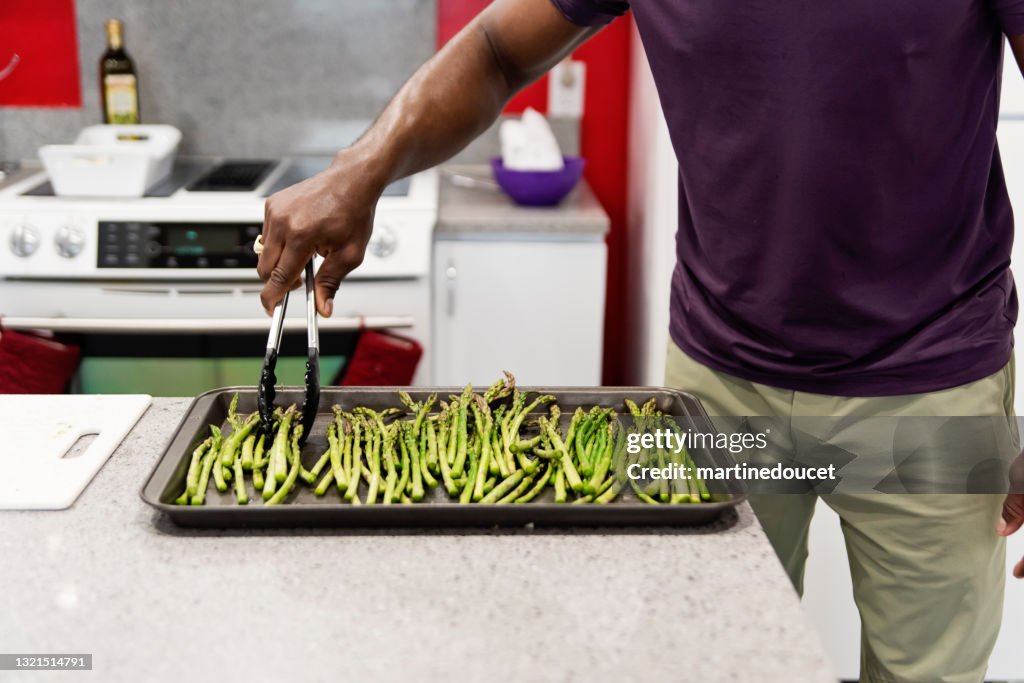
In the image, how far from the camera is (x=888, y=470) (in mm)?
1376

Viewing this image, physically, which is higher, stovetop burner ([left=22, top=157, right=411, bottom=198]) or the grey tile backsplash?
the grey tile backsplash

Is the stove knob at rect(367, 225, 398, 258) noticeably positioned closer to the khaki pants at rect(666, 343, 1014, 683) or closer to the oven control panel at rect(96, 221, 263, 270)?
the oven control panel at rect(96, 221, 263, 270)

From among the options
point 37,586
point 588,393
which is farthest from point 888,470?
point 37,586

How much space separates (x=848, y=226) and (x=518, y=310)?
1404 millimetres

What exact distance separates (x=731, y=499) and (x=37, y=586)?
0.65m

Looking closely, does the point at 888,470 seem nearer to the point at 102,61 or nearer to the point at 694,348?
the point at 694,348

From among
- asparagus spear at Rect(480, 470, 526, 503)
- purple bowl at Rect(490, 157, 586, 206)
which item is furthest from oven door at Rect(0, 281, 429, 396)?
asparagus spear at Rect(480, 470, 526, 503)

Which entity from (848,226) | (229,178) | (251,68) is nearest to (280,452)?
(848,226)

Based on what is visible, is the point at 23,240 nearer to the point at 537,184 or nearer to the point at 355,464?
the point at 537,184

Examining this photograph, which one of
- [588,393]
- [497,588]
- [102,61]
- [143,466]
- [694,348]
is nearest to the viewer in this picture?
[497,588]

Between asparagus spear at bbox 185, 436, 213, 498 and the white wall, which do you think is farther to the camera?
the white wall

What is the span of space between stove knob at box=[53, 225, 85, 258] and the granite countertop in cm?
81

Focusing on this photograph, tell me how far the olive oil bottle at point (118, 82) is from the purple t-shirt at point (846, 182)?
1.98 metres

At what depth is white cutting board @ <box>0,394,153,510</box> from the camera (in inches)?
44.4
